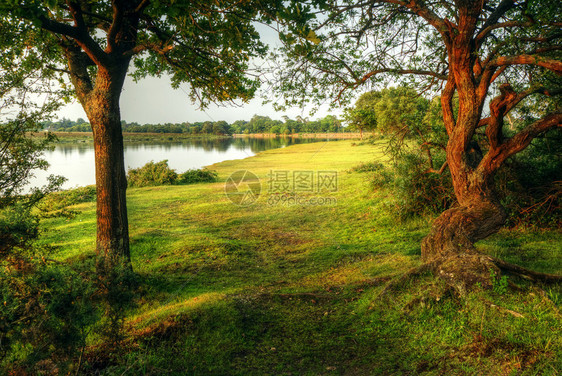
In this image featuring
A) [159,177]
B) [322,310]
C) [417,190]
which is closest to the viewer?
[322,310]

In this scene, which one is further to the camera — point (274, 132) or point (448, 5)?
point (274, 132)

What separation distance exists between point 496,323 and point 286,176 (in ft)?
61.4

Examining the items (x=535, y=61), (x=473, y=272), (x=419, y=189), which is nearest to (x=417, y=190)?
(x=419, y=189)

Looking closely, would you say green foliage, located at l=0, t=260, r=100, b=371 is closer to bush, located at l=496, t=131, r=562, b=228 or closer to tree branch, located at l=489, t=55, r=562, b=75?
tree branch, located at l=489, t=55, r=562, b=75

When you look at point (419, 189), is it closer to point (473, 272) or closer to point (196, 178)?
point (473, 272)

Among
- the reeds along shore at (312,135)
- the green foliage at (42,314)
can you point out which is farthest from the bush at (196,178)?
the reeds along shore at (312,135)

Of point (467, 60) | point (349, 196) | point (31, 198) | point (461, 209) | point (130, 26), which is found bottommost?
point (349, 196)

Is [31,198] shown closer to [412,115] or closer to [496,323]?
[496,323]

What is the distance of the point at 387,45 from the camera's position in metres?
9.26

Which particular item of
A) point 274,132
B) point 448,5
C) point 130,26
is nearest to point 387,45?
point 448,5

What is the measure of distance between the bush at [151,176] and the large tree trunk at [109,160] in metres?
16.4

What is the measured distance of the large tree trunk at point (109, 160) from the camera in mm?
6035

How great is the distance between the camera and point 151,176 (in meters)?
22.4

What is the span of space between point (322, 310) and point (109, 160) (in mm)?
4659
